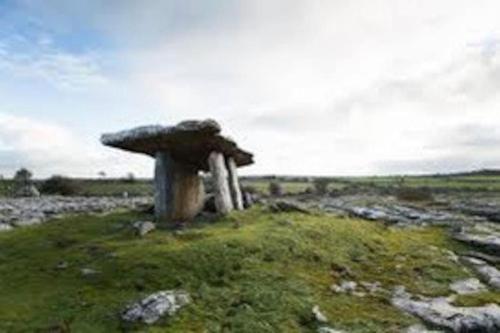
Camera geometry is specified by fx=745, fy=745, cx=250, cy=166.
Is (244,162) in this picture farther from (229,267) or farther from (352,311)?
(352,311)

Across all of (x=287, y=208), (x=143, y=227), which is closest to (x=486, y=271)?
(x=287, y=208)

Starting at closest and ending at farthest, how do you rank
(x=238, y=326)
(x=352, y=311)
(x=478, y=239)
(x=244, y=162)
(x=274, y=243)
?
(x=238, y=326) → (x=352, y=311) → (x=274, y=243) → (x=478, y=239) → (x=244, y=162)

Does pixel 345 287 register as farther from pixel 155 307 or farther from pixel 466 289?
pixel 155 307

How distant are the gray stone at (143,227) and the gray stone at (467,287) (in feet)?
35.3

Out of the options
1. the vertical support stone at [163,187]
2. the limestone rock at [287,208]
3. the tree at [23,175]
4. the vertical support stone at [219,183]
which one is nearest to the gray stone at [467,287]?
the limestone rock at [287,208]

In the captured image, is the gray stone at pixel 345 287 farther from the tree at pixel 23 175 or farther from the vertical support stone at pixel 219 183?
the tree at pixel 23 175

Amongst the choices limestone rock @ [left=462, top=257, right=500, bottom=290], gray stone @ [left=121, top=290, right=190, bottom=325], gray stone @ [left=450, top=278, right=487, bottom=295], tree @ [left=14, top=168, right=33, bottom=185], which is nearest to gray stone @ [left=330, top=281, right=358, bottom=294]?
gray stone @ [left=450, top=278, right=487, bottom=295]

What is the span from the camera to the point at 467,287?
73.0 feet

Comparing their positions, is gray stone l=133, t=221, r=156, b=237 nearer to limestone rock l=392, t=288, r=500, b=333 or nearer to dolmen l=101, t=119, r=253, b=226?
dolmen l=101, t=119, r=253, b=226

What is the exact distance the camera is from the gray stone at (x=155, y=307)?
1794 centimetres

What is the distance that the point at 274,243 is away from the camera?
23578mm

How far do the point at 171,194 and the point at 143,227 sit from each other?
4381 millimetres

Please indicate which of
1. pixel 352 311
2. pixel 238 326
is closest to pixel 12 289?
pixel 238 326

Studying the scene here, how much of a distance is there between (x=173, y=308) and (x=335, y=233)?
9.25 meters
